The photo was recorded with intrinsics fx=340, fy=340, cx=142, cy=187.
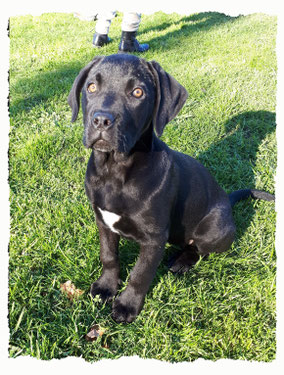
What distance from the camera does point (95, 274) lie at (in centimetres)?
289

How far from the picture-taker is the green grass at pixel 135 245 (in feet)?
7.80

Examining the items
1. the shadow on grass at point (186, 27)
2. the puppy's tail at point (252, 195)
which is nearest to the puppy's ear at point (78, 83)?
the puppy's tail at point (252, 195)

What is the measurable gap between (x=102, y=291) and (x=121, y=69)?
168 centimetres

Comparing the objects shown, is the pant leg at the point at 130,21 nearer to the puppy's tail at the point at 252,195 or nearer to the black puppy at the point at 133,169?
the puppy's tail at the point at 252,195

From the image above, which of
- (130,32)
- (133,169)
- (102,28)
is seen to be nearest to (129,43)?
(130,32)

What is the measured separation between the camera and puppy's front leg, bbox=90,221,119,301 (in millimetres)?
2715

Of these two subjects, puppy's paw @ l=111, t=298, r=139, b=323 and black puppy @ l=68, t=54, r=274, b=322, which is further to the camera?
puppy's paw @ l=111, t=298, r=139, b=323

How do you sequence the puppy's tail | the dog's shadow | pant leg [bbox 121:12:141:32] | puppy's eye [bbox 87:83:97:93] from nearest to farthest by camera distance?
puppy's eye [bbox 87:83:97:93] → the dog's shadow → the puppy's tail → pant leg [bbox 121:12:141:32]

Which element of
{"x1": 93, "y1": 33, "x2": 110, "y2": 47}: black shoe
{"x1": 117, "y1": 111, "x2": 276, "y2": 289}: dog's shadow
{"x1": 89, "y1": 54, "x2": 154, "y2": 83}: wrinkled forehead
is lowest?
{"x1": 117, "y1": 111, "x2": 276, "y2": 289}: dog's shadow

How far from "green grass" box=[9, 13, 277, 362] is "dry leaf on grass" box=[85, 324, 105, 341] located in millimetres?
44

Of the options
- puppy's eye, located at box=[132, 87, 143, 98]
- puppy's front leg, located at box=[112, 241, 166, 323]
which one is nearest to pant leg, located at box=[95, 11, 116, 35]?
puppy's eye, located at box=[132, 87, 143, 98]

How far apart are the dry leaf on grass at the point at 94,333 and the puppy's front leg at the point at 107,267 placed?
29cm

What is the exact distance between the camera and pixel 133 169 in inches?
93.7

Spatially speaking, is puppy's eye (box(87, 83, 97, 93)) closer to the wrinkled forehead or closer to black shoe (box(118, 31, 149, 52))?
the wrinkled forehead
